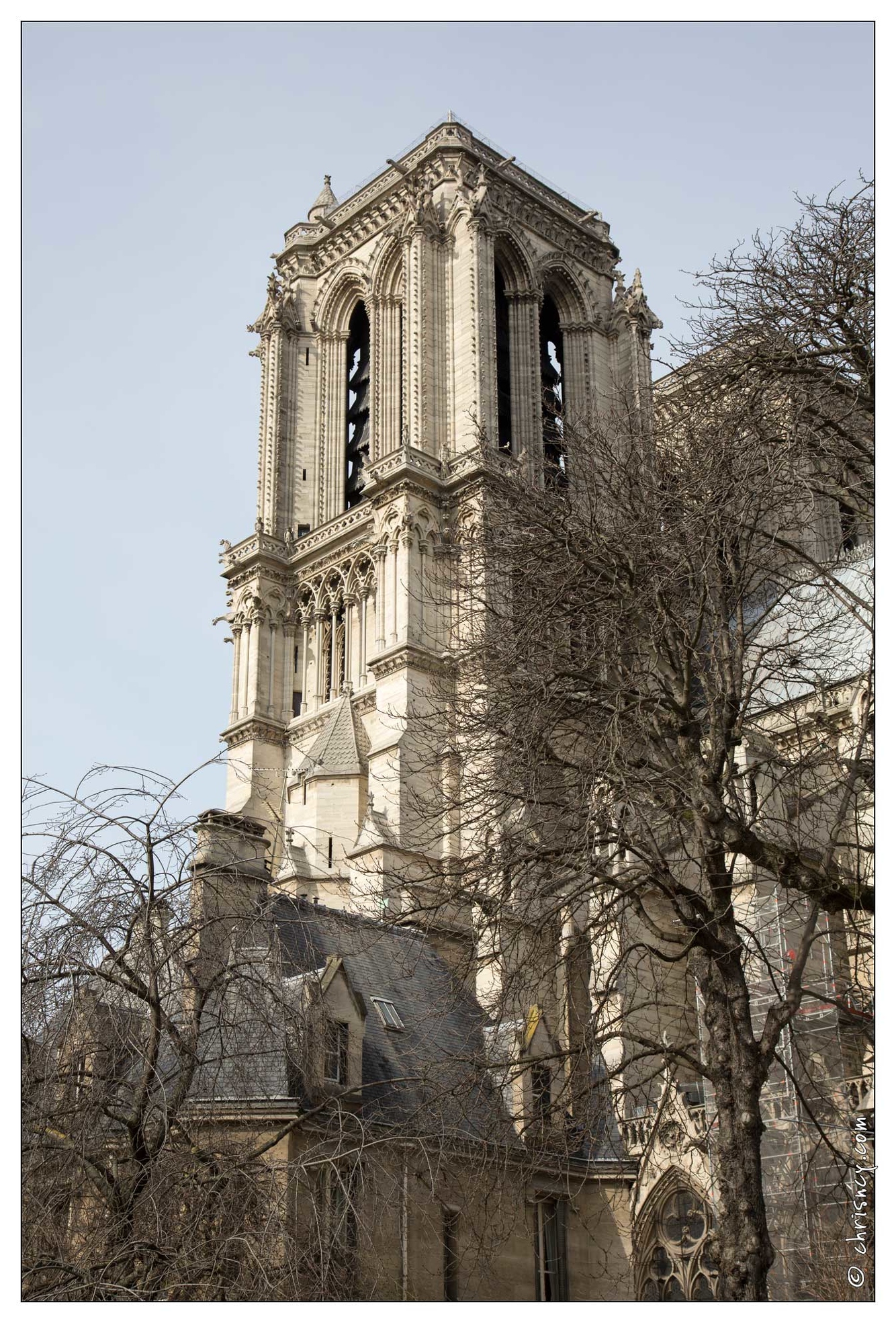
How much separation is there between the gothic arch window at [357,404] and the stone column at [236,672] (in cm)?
546

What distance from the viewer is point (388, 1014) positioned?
25.4 meters

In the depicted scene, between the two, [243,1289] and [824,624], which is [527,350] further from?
[243,1289]

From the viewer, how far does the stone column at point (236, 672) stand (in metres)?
49.4

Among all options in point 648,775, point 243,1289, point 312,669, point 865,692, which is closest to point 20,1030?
point 243,1289

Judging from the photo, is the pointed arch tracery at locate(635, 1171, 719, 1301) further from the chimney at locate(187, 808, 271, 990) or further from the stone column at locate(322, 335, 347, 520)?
the stone column at locate(322, 335, 347, 520)

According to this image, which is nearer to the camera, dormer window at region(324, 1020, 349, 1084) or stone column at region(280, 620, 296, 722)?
dormer window at region(324, 1020, 349, 1084)

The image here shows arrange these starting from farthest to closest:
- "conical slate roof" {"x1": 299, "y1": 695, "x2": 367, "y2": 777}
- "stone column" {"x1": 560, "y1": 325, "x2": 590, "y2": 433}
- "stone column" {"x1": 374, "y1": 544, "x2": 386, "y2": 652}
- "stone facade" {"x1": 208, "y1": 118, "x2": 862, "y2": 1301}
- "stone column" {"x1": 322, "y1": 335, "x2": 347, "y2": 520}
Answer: "stone column" {"x1": 560, "y1": 325, "x2": 590, "y2": 433}
"stone column" {"x1": 322, "y1": 335, "x2": 347, "y2": 520}
"stone column" {"x1": 374, "y1": 544, "x2": 386, "y2": 652}
"conical slate roof" {"x1": 299, "y1": 695, "x2": 367, "y2": 777}
"stone facade" {"x1": 208, "y1": 118, "x2": 862, "y2": 1301}

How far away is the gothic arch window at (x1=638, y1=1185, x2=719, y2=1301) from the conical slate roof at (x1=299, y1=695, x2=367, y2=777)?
21.3 meters

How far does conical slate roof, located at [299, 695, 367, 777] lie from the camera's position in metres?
44.3

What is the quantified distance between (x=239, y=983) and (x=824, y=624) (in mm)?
6020

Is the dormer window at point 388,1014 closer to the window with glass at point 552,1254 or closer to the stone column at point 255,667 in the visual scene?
the window with glass at point 552,1254

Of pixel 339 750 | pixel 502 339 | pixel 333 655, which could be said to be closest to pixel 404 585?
pixel 339 750

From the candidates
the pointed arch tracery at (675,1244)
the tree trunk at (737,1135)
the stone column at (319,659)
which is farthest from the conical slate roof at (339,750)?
the tree trunk at (737,1135)

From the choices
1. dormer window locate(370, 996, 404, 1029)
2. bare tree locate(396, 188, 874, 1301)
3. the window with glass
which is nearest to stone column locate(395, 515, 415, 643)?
dormer window locate(370, 996, 404, 1029)
